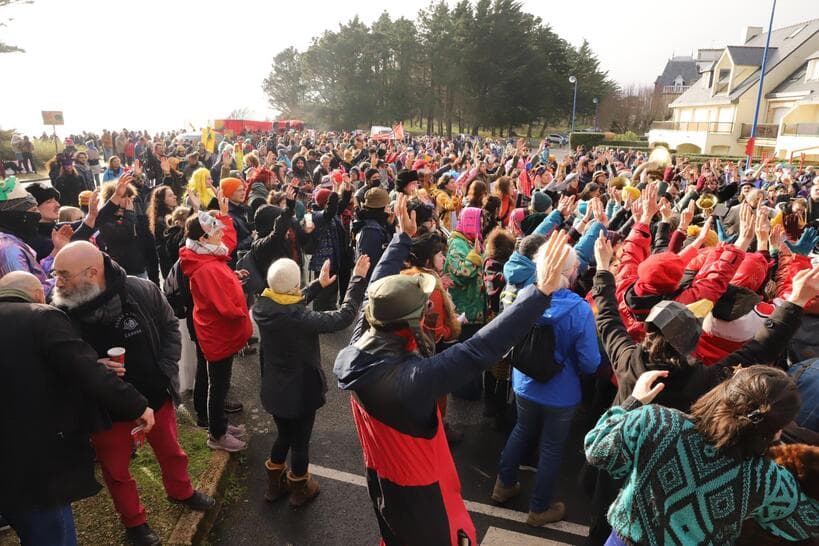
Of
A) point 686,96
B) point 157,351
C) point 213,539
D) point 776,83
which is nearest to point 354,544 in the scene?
point 213,539

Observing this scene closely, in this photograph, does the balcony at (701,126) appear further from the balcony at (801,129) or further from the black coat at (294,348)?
the black coat at (294,348)

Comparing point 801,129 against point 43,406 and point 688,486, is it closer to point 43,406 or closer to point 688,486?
point 688,486

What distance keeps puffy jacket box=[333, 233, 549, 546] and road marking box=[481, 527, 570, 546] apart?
1.22 meters

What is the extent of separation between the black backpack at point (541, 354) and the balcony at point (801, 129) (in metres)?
37.3

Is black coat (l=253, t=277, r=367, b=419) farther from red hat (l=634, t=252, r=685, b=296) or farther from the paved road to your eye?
red hat (l=634, t=252, r=685, b=296)

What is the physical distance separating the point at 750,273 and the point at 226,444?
4.22 metres

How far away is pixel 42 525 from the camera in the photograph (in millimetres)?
2602

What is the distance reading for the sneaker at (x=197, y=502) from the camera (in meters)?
3.54

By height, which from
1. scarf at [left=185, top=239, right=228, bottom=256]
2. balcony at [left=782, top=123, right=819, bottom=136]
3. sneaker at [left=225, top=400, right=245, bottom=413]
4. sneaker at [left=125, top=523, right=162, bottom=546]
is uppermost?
balcony at [left=782, top=123, right=819, bottom=136]

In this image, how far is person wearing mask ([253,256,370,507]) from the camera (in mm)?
3352

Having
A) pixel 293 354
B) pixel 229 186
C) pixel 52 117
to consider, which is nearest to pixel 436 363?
pixel 293 354

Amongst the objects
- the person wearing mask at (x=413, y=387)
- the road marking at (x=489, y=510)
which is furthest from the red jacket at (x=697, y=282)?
the person wearing mask at (x=413, y=387)

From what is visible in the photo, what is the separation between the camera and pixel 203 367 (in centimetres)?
460

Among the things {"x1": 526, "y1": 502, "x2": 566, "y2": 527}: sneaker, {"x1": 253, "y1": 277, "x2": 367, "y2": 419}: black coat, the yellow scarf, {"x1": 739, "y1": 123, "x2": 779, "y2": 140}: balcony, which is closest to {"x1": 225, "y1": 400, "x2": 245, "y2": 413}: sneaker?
{"x1": 253, "y1": 277, "x2": 367, "y2": 419}: black coat
